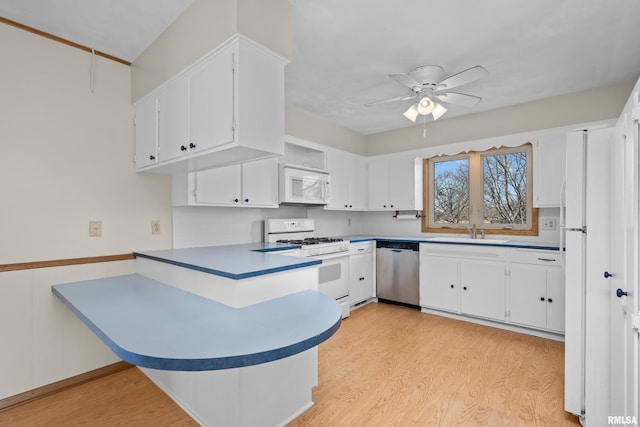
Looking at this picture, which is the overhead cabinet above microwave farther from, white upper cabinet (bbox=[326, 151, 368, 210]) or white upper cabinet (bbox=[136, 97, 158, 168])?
white upper cabinet (bbox=[326, 151, 368, 210])

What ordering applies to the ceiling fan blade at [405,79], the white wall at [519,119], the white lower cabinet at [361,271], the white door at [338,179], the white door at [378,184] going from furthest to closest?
1. the white door at [378,184]
2. the white door at [338,179]
3. the white lower cabinet at [361,271]
4. the white wall at [519,119]
5. the ceiling fan blade at [405,79]

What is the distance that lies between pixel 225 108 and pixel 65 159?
1452 mm

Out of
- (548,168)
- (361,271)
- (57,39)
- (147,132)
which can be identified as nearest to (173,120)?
(147,132)

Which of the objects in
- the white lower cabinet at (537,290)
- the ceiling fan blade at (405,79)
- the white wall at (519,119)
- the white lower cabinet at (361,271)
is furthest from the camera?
the white lower cabinet at (361,271)

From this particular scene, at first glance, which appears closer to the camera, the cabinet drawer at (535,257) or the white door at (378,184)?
the cabinet drawer at (535,257)

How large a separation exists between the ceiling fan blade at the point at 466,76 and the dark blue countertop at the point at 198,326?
1837 mm

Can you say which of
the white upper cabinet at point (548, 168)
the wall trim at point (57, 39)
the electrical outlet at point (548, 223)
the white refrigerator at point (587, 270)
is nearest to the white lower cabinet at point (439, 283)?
the electrical outlet at point (548, 223)

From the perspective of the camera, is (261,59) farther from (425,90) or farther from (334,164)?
(334,164)

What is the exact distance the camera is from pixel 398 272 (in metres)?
4.16

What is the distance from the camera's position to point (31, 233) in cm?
218

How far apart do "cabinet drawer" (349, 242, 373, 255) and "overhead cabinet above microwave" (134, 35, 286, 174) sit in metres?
2.18

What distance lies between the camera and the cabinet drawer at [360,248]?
404 centimetres

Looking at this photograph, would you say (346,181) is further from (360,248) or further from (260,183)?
(260,183)

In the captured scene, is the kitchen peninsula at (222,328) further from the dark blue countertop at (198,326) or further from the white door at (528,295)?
the white door at (528,295)
